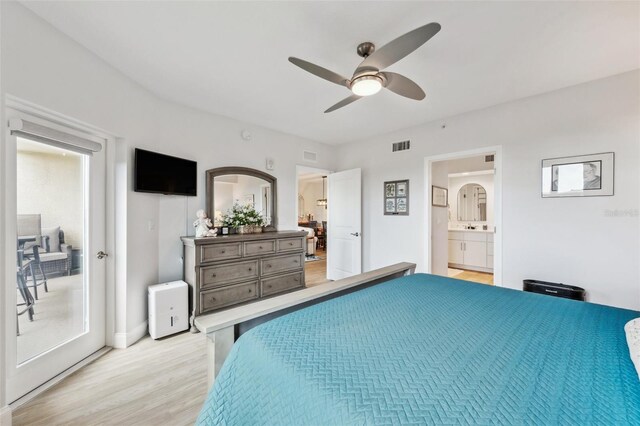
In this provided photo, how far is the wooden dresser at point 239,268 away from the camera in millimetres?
2834

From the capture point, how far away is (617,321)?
1303 mm

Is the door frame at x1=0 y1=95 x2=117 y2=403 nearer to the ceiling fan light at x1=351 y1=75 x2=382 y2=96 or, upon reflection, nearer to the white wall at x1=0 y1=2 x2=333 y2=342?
the white wall at x1=0 y1=2 x2=333 y2=342

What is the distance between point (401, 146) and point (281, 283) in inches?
113

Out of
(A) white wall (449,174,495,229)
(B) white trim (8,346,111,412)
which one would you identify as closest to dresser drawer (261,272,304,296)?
(B) white trim (8,346,111,412)

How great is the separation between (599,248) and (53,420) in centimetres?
474

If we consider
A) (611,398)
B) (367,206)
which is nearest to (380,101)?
(367,206)

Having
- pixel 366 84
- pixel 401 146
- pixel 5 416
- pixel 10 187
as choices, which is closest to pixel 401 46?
pixel 366 84

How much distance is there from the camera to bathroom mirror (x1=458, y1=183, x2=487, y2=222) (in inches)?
230

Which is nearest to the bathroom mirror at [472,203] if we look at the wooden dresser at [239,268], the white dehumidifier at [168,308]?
the wooden dresser at [239,268]

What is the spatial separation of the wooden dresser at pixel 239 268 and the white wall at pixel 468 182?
4.30 m

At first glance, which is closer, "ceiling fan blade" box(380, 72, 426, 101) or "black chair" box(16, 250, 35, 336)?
"black chair" box(16, 250, 35, 336)

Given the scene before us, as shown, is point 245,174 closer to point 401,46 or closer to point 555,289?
point 401,46

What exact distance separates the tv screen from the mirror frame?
0.65ft

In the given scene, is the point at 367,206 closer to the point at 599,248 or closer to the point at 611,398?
the point at 599,248
